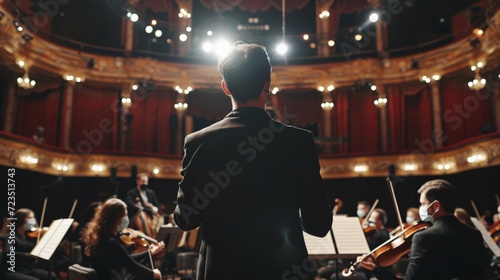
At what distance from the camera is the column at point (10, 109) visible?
13055 mm

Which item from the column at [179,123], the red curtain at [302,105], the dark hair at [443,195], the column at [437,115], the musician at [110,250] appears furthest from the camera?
the red curtain at [302,105]

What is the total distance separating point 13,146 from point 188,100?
6.76 meters

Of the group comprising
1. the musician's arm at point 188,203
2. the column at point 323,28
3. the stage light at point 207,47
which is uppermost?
the column at point 323,28

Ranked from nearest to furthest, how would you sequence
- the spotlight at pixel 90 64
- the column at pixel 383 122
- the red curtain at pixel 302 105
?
the spotlight at pixel 90 64 → the column at pixel 383 122 → the red curtain at pixel 302 105

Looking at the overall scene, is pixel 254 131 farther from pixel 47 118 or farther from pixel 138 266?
pixel 47 118

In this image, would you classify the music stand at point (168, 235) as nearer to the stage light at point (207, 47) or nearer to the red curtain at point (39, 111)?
the stage light at point (207, 47)

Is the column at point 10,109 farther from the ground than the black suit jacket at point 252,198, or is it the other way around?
the column at point 10,109

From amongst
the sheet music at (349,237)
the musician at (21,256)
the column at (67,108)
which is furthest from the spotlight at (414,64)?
the musician at (21,256)

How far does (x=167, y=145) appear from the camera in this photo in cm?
1564

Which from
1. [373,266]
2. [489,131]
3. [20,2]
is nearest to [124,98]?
[20,2]

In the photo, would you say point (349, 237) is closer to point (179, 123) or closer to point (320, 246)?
point (320, 246)

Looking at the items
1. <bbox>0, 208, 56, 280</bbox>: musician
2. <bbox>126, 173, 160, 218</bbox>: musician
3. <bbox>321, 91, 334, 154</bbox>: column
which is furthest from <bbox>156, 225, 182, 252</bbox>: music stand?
<bbox>321, 91, 334, 154</bbox>: column

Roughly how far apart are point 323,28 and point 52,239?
1422cm

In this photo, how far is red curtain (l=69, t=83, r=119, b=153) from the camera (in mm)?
14672
